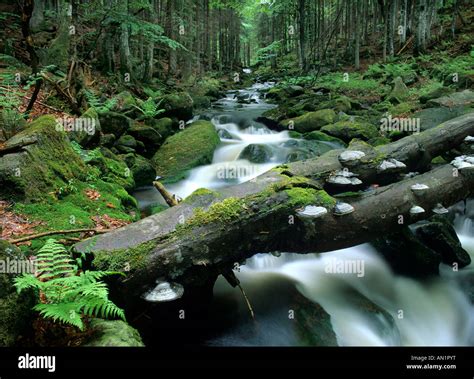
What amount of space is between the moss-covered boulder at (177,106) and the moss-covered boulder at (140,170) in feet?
14.1

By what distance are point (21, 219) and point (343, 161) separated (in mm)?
4791

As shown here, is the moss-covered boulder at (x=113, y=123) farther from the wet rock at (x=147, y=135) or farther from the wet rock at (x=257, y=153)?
the wet rock at (x=257, y=153)

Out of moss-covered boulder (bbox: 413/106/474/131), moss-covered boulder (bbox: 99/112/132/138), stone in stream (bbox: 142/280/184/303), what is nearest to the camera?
stone in stream (bbox: 142/280/184/303)

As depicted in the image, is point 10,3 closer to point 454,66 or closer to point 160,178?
point 160,178

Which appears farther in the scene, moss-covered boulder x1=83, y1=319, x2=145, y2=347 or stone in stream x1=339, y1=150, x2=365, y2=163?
stone in stream x1=339, y1=150, x2=365, y2=163

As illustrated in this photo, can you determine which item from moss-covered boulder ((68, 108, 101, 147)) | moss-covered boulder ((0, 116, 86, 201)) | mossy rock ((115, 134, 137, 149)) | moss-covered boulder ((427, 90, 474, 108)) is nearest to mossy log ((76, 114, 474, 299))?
moss-covered boulder ((0, 116, 86, 201))

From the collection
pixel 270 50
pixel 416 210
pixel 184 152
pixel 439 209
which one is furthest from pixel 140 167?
pixel 270 50

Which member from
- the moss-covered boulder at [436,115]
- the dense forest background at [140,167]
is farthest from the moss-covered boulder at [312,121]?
the moss-covered boulder at [436,115]

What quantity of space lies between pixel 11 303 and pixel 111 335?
31.2 inches

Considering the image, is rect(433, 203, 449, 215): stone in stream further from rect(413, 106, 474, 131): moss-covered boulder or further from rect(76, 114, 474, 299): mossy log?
rect(413, 106, 474, 131): moss-covered boulder

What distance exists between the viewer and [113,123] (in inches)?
370

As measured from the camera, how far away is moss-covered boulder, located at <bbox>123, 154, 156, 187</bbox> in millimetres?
8766

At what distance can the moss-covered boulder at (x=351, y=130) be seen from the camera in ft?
36.0

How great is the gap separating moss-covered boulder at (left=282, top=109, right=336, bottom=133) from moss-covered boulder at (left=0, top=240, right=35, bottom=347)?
37.1ft
